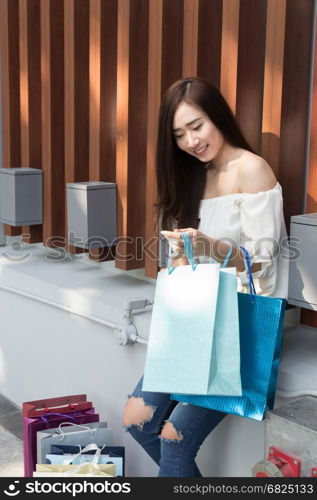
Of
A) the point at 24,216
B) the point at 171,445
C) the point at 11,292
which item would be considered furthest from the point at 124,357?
the point at 24,216

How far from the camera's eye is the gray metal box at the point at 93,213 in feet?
11.2

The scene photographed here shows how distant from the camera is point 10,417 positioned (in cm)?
367

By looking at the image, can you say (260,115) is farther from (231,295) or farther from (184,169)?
(231,295)

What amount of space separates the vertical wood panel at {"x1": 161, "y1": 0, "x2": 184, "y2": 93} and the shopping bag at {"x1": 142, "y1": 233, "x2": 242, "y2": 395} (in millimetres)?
1167

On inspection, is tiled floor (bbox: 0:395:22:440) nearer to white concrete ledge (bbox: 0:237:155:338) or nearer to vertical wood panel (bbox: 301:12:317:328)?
white concrete ledge (bbox: 0:237:155:338)

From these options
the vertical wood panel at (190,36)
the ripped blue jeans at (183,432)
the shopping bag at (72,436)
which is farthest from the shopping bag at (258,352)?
the vertical wood panel at (190,36)

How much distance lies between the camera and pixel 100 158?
3523 millimetres

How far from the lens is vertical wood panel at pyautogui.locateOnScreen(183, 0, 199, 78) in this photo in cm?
292

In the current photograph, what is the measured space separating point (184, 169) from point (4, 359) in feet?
6.00

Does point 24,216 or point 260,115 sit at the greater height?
point 260,115

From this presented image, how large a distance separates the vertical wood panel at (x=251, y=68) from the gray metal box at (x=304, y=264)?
0.50 meters

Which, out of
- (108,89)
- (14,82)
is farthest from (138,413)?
(14,82)

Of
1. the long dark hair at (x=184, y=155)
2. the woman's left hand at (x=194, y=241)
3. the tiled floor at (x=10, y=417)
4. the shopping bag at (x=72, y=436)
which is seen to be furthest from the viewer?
the tiled floor at (x=10, y=417)

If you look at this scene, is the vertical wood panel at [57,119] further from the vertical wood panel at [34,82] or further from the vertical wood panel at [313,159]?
the vertical wood panel at [313,159]
